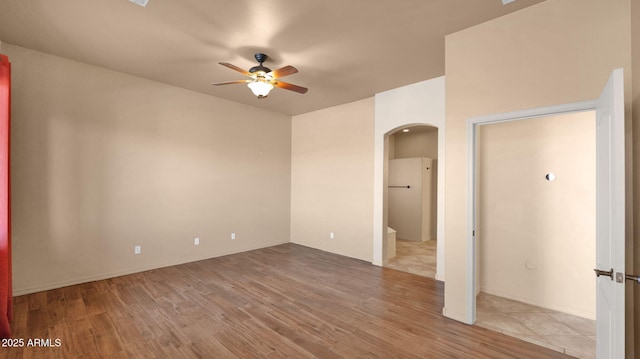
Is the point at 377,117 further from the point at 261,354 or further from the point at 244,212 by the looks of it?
the point at 261,354

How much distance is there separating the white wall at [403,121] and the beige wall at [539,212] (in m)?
0.55

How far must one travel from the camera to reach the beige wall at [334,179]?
5.07 meters

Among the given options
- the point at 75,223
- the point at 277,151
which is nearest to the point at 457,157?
the point at 277,151

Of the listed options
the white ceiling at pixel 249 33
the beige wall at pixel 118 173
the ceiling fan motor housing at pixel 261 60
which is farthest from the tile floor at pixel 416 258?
the ceiling fan motor housing at pixel 261 60

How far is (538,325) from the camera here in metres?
2.70

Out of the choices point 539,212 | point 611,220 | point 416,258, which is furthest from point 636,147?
point 416,258

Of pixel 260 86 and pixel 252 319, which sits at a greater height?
pixel 260 86

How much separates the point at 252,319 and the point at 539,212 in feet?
11.9

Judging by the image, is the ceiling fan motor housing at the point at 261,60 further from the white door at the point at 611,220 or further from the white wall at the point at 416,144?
the white wall at the point at 416,144

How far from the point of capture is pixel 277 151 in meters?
6.18

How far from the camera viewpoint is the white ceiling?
8.02ft

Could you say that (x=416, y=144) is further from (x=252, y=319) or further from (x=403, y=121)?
(x=252, y=319)

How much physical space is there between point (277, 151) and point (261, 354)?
4515mm

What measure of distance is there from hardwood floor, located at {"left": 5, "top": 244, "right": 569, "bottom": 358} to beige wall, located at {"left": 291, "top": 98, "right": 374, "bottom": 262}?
4.19 ft
